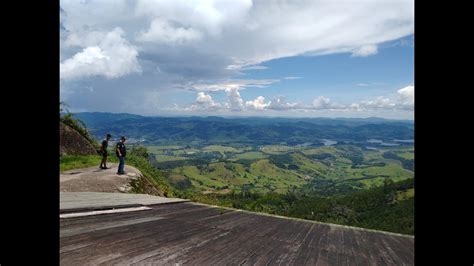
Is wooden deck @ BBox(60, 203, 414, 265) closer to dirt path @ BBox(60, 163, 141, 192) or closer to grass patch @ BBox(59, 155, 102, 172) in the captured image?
dirt path @ BBox(60, 163, 141, 192)

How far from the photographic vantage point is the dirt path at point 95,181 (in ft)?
38.4

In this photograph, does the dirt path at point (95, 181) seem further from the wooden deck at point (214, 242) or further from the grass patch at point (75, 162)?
the wooden deck at point (214, 242)

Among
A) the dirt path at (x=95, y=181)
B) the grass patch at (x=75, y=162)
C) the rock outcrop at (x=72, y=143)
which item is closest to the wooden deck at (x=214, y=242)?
the dirt path at (x=95, y=181)

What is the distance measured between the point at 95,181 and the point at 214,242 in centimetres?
915

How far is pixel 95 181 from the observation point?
1267 centimetres

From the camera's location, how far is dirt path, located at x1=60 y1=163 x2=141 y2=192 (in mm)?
11703

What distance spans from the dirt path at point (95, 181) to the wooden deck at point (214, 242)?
4.97m

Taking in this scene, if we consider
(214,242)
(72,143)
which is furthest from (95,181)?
(214,242)

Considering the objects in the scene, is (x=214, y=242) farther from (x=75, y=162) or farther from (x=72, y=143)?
(x=72, y=143)

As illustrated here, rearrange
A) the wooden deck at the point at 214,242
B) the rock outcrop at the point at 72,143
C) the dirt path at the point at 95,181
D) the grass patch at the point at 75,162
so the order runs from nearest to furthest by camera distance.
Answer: the wooden deck at the point at 214,242 < the dirt path at the point at 95,181 < the grass patch at the point at 75,162 < the rock outcrop at the point at 72,143
